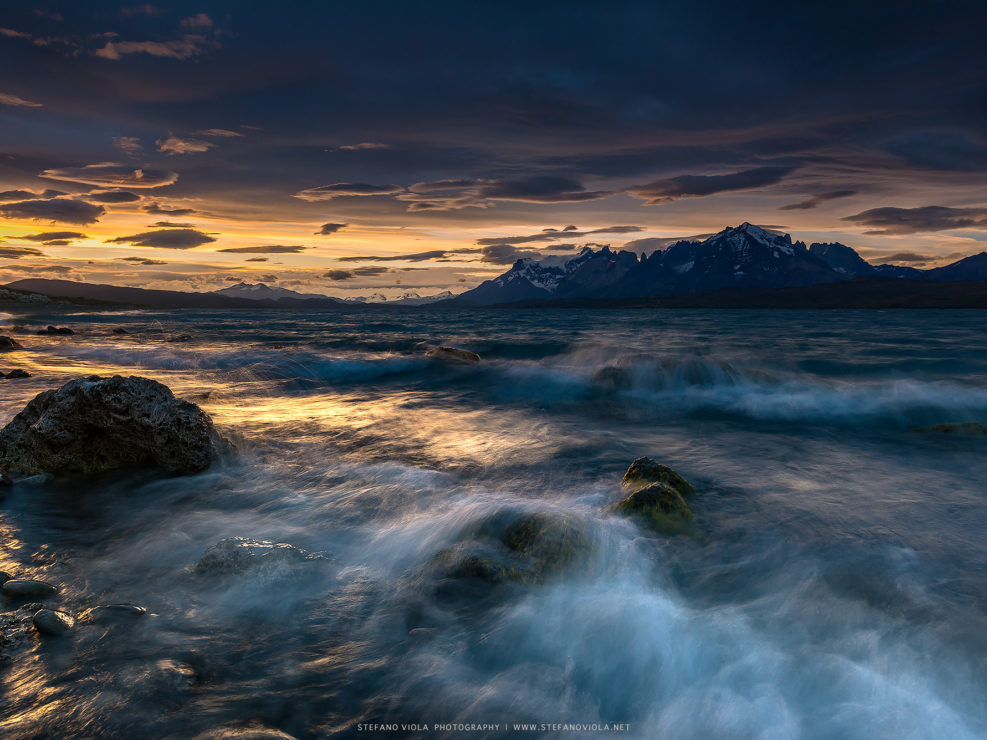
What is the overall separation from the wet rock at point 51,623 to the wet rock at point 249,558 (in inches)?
45.0

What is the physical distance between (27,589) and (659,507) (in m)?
6.60

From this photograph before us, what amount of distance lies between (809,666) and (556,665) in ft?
6.79

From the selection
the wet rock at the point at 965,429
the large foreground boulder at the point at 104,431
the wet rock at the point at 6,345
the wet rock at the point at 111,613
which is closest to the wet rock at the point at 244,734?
the wet rock at the point at 111,613

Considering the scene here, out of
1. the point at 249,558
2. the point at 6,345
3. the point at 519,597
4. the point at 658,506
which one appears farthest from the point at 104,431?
the point at 6,345

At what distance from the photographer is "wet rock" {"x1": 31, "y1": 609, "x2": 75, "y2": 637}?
4.09m

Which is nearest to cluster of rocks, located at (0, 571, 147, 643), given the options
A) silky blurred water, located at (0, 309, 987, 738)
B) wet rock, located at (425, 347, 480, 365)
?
silky blurred water, located at (0, 309, 987, 738)

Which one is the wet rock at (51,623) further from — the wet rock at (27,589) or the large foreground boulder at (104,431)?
the large foreground boulder at (104,431)

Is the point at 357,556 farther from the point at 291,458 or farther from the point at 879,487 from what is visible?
the point at 879,487

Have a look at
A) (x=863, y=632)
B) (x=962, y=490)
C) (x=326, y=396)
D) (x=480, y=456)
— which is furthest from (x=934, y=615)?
(x=326, y=396)

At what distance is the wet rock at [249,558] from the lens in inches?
205

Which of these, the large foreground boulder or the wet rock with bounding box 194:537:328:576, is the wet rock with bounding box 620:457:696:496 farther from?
the large foreground boulder

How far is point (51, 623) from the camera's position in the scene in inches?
161

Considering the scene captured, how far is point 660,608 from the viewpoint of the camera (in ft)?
16.1

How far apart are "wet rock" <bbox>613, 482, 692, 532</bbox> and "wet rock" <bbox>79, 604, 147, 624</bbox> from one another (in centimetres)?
522
